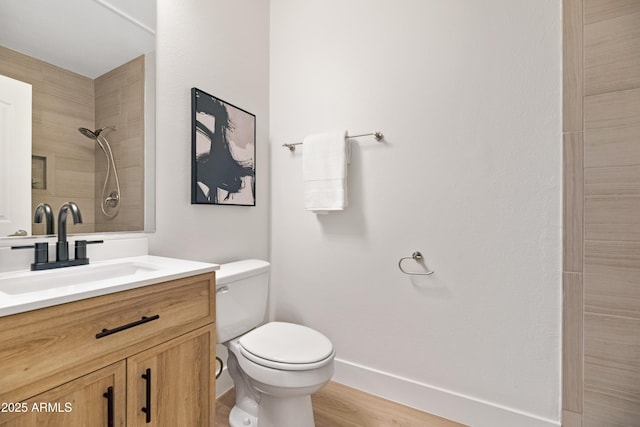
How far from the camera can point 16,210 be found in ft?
3.00

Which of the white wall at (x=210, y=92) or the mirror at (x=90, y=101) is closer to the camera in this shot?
the mirror at (x=90, y=101)

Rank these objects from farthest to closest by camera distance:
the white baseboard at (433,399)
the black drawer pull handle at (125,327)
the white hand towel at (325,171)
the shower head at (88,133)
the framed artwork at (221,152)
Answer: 1. the white hand towel at (325,171)
2. the framed artwork at (221,152)
3. the white baseboard at (433,399)
4. the shower head at (88,133)
5. the black drawer pull handle at (125,327)

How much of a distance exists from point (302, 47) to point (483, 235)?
1553 mm

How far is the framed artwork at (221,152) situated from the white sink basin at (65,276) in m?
0.45

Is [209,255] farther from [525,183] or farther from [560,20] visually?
[560,20]

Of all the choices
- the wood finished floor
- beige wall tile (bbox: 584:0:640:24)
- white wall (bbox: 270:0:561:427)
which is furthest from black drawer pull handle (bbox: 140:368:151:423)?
beige wall tile (bbox: 584:0:640:24)

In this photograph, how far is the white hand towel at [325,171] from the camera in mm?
1598

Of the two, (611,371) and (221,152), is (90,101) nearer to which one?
(221,152)

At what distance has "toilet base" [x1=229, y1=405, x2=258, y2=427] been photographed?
132 cm

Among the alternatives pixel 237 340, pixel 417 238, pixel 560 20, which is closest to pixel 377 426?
pixel 237 340

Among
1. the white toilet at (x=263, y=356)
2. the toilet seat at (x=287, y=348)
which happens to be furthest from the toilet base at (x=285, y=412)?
the toilet seat at (x=287, y=348)

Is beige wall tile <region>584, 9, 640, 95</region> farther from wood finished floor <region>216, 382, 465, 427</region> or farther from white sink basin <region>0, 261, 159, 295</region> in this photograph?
white sink basin <region>0, 261, 159, 295</region>

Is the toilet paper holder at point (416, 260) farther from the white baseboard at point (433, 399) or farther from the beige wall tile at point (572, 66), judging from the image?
the beige wall tile at point (572, 66)

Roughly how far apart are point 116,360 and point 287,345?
26.1 inches
